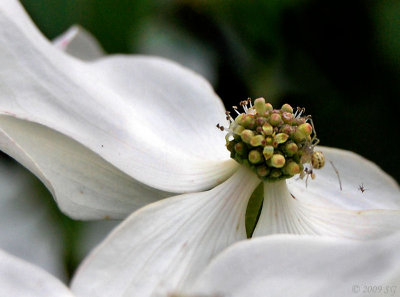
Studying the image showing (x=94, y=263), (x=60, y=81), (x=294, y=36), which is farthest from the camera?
(x=294, y=36)

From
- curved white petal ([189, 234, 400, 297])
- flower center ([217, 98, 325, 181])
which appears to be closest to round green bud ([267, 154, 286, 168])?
flower center ([217, 98, 325, 181])

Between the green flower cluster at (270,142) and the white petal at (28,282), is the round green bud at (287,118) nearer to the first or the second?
the green flower cluster at (270,142)

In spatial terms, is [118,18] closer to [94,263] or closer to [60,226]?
[60,226]

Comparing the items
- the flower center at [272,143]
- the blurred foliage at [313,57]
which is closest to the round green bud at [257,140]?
the flower center at [272,143]

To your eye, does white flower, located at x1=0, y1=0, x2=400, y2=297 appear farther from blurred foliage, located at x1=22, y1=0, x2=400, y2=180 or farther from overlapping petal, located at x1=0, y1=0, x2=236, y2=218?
blurred foliage, located at x1=22, y1=0, x2=400, y2=180

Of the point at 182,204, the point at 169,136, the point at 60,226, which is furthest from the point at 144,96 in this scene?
the point at 60,226

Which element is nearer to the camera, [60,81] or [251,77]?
[60,81]
